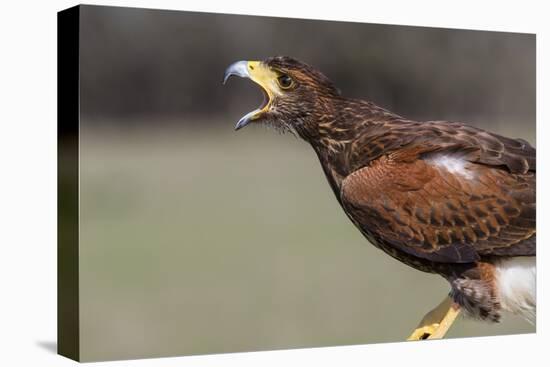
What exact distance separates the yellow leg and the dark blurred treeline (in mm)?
1596

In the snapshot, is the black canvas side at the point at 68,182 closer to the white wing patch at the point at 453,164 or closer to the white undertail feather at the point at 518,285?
the white wing patch at the point at 453,164

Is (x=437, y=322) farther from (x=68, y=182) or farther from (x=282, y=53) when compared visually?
(x=68, y=182)

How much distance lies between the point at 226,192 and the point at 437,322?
217 cm

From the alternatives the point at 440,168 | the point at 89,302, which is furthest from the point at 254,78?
the point at 89,302

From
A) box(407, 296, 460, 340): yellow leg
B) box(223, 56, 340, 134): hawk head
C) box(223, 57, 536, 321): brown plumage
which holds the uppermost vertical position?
box(223, 56, 340, 134): hawk head

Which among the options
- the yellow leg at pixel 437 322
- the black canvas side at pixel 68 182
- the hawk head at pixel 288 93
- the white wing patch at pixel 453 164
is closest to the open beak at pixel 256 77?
the hawk head at pixel 288 93

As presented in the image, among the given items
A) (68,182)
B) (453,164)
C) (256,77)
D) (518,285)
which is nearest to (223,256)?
(68,182)

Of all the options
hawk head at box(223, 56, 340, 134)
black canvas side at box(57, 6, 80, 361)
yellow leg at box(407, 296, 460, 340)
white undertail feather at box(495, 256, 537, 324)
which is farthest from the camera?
yellow leg at box(407, 296, 460, 340)

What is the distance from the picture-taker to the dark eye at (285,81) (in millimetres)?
8180

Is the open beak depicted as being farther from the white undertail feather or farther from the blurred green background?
the white undertail feather

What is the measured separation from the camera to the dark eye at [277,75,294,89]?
26.8 ft

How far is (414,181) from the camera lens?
8.07 meters

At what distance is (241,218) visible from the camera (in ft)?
26.4

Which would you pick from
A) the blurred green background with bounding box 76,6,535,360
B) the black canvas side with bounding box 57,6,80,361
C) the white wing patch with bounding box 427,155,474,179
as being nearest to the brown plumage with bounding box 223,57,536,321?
the white wing patch with bounding box 427,155,474,179
